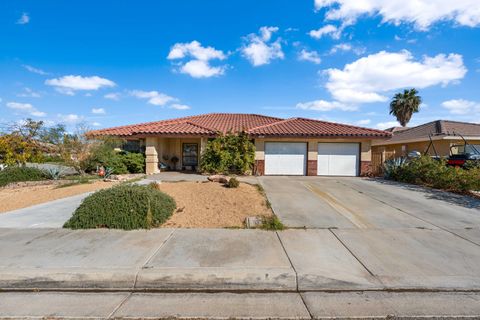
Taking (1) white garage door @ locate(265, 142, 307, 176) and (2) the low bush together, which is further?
(1) white garage door @ locate(265, 142, 307, 176)

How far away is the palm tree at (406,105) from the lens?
35.0 metres

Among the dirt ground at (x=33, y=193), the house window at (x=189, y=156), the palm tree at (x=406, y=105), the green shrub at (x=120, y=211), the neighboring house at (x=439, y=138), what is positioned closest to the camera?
the green shrub at (x=120, y=211)

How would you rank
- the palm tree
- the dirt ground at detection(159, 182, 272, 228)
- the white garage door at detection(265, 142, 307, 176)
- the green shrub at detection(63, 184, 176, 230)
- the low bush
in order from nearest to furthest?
1. the green shrub at detection(63, 184, 176, 230)
2. the dirt ground at detection(159, 182, 272, 228)
3. the low bush
4. the white garage door at detection(265, 142, 307, 176)
5. the palm tree

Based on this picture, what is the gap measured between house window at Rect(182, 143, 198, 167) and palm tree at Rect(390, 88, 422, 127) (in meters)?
32.6

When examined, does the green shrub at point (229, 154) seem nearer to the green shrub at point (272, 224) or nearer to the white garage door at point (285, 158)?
the white garage door at point (285, 158)

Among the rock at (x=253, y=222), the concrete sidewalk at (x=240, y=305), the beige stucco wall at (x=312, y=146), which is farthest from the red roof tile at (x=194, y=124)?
the concrete sidewalk at (x=240, y=305)

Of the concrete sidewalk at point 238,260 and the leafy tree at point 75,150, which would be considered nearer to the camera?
the concrete sidewalk at point 238,260

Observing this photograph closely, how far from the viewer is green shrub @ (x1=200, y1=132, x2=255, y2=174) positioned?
14359 millimetres

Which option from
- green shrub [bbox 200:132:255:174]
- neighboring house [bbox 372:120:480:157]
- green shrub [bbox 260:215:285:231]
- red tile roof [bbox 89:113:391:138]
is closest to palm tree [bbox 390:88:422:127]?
neighboring house [bbox 372:120:480:157]

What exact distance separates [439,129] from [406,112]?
16464 mm

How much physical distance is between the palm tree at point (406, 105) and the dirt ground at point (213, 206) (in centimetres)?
3580

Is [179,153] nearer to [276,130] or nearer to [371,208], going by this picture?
[276,130]

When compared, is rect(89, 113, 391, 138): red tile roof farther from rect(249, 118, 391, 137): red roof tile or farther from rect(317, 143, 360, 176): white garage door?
rect(317, 143, 360, 176): white garage door

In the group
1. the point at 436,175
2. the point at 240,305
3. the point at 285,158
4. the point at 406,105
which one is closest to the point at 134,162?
the point at 285,158
